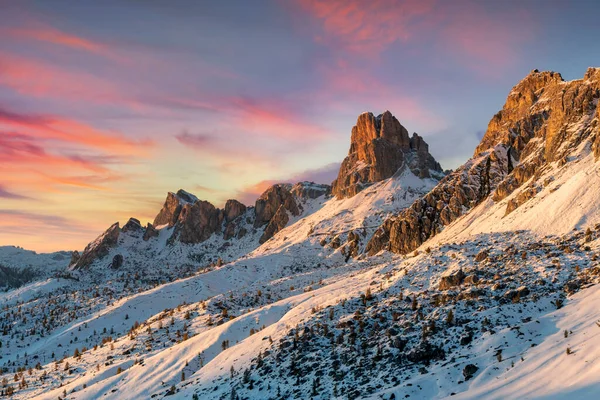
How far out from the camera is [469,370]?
22.6 meters

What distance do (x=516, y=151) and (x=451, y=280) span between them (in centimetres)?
8520

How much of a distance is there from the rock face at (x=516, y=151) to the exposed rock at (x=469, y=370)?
180 ft

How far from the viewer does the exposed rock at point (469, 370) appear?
2227 centimetres

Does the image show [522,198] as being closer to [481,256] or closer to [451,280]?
[481,256]

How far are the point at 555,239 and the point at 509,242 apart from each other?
5652mm

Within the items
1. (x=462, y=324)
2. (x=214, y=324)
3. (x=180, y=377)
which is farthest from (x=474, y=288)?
(x=214, y=324)

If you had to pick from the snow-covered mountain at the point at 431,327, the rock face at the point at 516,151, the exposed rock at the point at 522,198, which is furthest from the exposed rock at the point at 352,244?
the exposed rock at the point at 522,198

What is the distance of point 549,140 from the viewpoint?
83.2 metres

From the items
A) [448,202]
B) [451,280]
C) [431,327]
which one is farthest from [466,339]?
[448,202]

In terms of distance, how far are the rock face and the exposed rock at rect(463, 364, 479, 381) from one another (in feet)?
180

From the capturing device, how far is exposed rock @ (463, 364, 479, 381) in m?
22.3

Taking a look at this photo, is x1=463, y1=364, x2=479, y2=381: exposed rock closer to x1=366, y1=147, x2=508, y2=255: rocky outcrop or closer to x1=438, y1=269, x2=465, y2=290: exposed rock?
x1=438, y1=269, x2=465, y2=290: exposed rock

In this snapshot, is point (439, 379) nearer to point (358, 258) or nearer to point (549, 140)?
point (549, 140)

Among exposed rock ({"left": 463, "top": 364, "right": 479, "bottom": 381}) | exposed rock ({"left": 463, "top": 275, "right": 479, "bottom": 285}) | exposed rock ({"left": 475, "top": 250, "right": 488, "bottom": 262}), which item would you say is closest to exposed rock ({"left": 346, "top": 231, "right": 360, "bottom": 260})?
exposed rock ({"left": 475, "top": 250, "right": 488, "bottom": 262})
